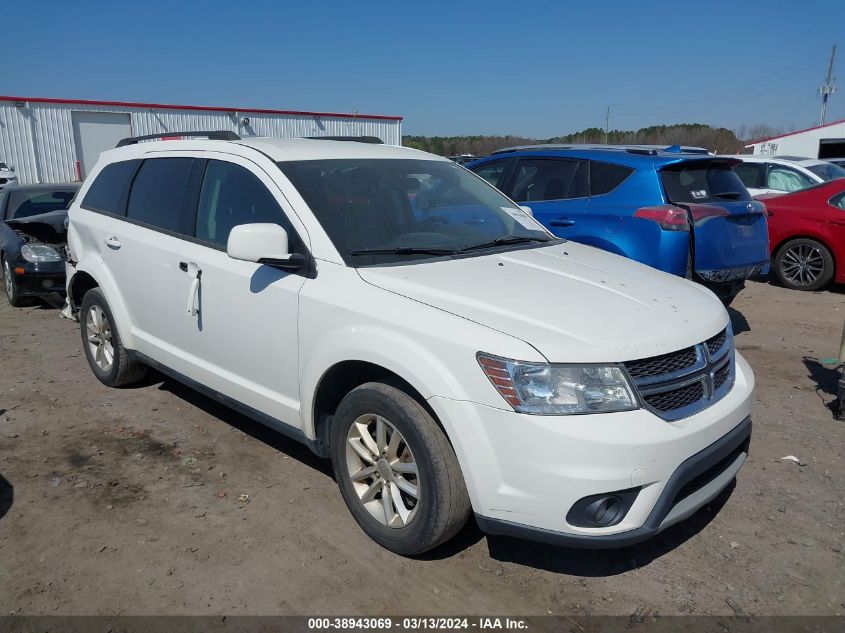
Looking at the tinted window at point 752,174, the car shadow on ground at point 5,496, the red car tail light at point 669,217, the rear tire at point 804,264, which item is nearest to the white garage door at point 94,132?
the tinted window at point 752,174

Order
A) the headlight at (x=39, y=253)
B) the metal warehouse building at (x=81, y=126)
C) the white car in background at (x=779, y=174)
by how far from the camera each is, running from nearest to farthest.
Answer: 1. the headlight at (x=39, y=253)
2. the white car in background at (x=779, y=174)
3. the metal warehouse building at (x=81, y=126)

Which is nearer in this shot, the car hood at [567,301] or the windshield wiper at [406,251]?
the car hood at [567,301]

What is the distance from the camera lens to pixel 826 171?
1152cm

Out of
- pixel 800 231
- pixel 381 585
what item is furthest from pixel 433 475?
pixel 800 231

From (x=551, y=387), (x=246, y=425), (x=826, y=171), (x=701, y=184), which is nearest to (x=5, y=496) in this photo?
(x=246, y=425)

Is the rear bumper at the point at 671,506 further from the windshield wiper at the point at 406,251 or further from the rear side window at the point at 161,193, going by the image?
the rear side window at the point at 161,193

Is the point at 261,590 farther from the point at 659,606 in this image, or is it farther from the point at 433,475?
the point at 659,606

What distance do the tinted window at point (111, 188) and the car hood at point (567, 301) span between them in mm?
2637

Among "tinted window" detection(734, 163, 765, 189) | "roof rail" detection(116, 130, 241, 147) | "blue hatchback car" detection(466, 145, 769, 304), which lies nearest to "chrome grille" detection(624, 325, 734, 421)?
"blue hatchback car" detection(466, 145, 769, 304)

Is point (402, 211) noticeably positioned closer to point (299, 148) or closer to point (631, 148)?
point (299, 148)

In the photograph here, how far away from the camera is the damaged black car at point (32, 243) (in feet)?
25.7

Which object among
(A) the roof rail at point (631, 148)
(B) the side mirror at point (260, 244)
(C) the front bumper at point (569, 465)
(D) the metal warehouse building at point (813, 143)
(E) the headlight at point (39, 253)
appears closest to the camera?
(C) the front bumper at point (569, 465)

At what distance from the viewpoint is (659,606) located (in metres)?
2.85

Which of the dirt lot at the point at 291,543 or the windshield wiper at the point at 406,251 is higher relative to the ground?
the windshield wiper at the point at 406,251
